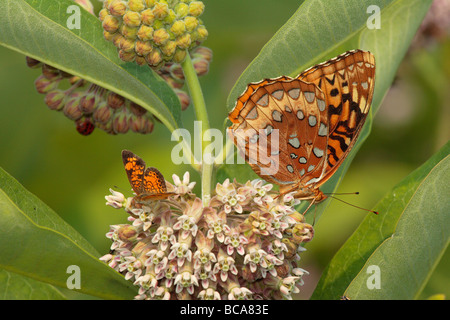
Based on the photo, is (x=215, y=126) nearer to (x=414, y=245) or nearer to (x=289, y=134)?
(x=289, y=134)

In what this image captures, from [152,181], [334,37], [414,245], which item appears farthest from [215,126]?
[414,245]

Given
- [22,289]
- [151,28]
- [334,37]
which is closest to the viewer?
[151,28]

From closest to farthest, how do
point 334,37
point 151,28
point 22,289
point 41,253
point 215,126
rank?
point 41,253 → point 151,28 → point 334,37 → point 22,289 → point 215,126

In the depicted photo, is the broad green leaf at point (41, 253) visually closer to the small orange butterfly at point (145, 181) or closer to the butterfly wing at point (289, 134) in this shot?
the small orange butterfly at point (145, 181)

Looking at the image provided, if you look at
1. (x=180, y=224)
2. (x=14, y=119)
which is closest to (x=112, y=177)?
(x=14, y=119)

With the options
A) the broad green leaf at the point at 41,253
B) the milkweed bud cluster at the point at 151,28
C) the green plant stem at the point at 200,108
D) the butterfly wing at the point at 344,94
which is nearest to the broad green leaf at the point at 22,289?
the broad green leaf at the point at 41,253

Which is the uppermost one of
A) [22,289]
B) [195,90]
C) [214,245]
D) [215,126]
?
[215,126]
